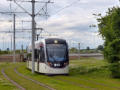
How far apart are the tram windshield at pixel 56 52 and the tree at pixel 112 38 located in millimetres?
4588

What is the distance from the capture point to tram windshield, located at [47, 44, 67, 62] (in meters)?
26.9

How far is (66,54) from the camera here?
89.7ft

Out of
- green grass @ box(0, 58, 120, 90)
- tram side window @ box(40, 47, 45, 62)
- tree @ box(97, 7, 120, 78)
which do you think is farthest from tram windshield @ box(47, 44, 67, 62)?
tree @ box(97, 7, 120, 78)

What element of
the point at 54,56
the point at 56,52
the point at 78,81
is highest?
the point at 56,52

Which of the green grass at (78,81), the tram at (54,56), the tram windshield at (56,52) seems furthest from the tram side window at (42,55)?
the green grass at (78,81)

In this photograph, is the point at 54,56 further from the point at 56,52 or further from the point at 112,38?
the point at 112,38

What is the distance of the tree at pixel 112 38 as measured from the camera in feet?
75.6

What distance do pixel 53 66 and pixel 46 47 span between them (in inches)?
73.5

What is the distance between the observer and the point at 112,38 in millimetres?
23297

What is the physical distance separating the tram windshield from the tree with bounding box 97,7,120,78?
4.59 m

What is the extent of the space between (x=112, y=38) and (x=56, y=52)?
5.91 m

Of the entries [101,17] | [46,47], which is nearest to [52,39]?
[46,47]

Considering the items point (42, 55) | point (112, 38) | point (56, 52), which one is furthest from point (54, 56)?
point (112, 38)

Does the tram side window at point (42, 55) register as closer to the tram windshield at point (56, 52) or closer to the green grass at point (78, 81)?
the tram windshield at point (56, 52)
